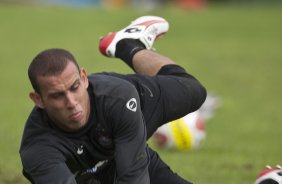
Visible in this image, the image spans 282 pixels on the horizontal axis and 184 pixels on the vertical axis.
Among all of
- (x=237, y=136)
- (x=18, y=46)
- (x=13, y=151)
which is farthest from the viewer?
(x=18, y=46)

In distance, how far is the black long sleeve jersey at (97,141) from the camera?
5.76 meters

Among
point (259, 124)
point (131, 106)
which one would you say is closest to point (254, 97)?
point (259, 124)

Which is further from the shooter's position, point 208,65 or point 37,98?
point 208,65

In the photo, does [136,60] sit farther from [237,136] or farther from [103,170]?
[237,136]

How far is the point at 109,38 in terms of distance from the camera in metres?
7.48

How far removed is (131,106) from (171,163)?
12.5 ft

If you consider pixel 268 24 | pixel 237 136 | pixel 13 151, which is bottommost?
pixel 268 24

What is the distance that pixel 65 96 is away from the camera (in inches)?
220

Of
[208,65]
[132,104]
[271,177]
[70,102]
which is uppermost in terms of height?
[70,102]

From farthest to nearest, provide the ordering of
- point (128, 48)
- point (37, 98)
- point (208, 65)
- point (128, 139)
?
point (208, 65)
point (128, 48)
point (128, 139)
point (37, 98)

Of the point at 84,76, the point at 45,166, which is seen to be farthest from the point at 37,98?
the point at 45,166

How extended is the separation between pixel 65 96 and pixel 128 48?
1850 mm

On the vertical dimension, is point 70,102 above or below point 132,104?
above

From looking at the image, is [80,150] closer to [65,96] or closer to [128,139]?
[128,139]
